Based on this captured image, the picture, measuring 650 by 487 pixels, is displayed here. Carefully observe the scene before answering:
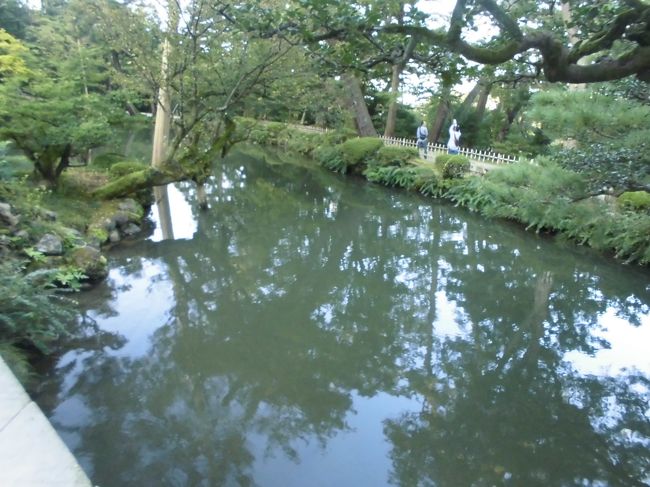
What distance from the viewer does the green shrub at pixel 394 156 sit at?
17594mm

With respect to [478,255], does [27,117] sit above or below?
above

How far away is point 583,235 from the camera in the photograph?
10.4 m

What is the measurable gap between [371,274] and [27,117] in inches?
246

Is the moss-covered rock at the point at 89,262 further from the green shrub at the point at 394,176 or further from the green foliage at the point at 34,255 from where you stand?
the green shrub at the point at 394,176

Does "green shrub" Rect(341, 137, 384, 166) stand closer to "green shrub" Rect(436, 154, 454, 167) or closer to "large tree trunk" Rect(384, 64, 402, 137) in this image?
"large tree trunk" Rect(384, 64, 402, 137)

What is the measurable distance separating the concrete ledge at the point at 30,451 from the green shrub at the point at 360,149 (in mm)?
16722

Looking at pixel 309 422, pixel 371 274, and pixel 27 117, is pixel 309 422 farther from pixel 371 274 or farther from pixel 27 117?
pixel 27 117

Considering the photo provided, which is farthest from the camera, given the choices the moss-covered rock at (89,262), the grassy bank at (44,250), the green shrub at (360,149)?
the green shrub at (360,149)

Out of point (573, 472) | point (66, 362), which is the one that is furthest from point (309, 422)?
point (66, 362)

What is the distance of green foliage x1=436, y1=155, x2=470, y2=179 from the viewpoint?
49.7 ft

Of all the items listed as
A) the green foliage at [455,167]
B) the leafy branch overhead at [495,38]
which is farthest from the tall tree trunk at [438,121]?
the leafy branch overhead at [495,38]

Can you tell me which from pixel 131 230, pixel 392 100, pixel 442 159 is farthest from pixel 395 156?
pixel 131 230

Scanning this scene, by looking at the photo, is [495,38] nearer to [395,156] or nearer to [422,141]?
[395,156]

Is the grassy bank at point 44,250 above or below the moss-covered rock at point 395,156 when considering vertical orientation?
below
